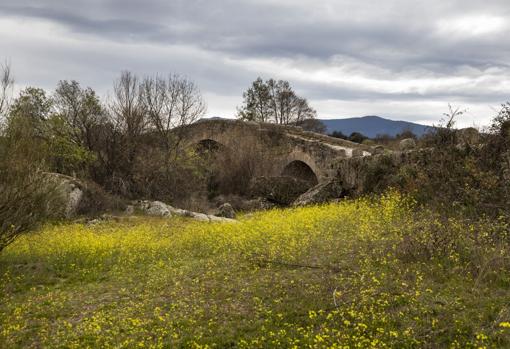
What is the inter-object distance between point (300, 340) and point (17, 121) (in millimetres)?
8990

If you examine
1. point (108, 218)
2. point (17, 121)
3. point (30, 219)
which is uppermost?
point (17, 121)

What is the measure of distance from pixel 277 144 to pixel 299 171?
242 centimetres

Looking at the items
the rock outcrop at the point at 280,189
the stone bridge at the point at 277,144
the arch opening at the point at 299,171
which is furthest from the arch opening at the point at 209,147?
the rock outcrop at the point at 280,189

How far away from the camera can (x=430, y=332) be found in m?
5.63

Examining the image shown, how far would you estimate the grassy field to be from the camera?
19.4 ft

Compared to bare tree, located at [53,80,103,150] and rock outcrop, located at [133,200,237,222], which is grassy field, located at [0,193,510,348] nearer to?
rock outcrop, located at [133,200,237,222]

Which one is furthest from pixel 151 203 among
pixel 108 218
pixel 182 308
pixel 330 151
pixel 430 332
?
pixel 430 332

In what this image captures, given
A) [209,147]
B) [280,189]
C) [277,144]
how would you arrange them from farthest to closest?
[209,147]
[277,144]
[280,189]

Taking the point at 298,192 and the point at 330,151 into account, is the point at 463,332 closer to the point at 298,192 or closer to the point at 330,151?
the point at 298,192

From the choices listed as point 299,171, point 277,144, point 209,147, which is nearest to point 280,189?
point 299,171

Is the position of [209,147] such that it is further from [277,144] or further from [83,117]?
[83,117]

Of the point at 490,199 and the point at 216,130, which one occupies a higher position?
the point at 216,130

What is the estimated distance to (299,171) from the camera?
30.9 m

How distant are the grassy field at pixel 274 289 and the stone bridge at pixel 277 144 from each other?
49.0 ft
